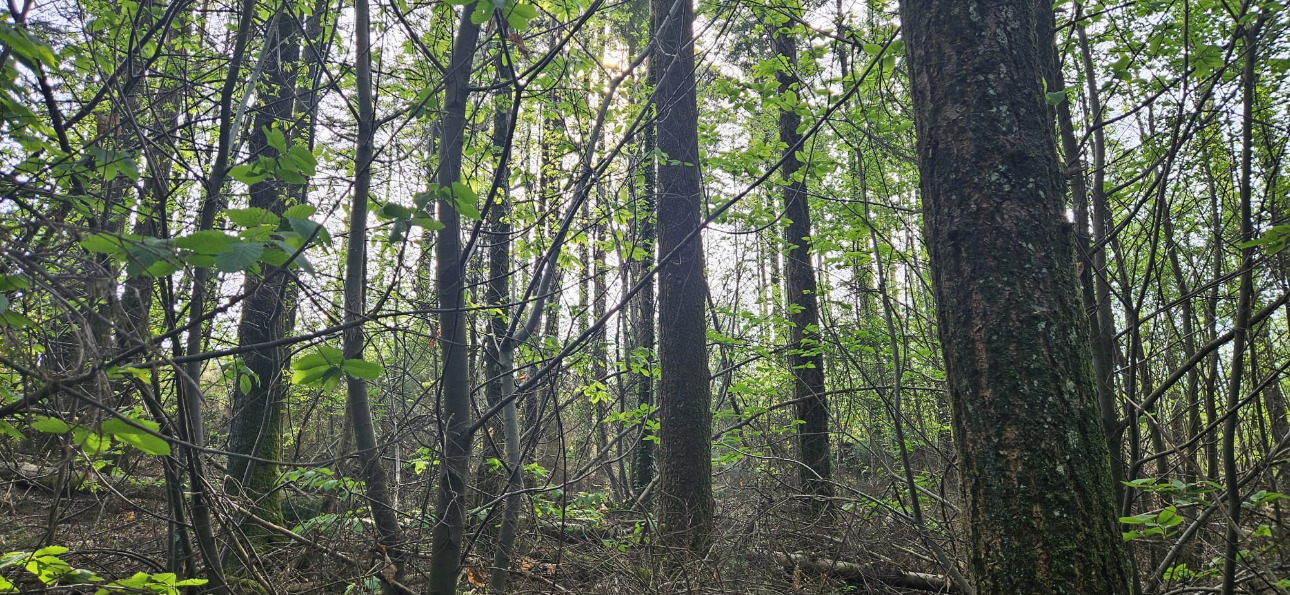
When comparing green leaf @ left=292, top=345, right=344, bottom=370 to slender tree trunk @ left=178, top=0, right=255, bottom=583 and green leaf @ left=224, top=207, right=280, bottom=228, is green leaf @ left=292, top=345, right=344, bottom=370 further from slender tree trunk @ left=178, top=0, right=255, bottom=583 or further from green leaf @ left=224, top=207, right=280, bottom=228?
slender tree trunk @ left=178, top=0, right=255, bottom=583

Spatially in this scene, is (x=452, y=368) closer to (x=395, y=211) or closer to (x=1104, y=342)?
(x=395, y=211)

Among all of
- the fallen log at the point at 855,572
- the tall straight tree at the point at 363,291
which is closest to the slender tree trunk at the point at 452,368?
the tall straight tree at the point at 363,291

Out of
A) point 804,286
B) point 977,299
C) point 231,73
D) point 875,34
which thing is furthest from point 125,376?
point 804,286

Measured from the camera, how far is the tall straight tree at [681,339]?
5.29m

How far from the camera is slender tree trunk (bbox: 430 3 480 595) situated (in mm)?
2312

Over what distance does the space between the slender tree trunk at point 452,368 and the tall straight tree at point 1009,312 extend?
1.70 metres

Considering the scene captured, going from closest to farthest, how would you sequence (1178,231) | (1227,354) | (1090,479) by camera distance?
(1090,479), (1227,354), (1178,231)

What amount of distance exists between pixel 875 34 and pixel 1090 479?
319 centimetres

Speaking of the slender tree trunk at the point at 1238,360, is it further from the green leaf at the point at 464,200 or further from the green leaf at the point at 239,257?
the green leaf at the point at 239,257

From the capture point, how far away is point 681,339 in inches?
222

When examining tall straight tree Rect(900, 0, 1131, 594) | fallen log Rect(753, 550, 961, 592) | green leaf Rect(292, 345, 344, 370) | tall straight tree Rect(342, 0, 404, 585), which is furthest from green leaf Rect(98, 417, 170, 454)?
fallen log Rect(753, 550, 961, 592)

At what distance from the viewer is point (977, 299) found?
208 cm

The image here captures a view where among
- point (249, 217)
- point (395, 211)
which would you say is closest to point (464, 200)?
point (395, 211)

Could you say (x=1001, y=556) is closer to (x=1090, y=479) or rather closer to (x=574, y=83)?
(x=1090, y=479)
